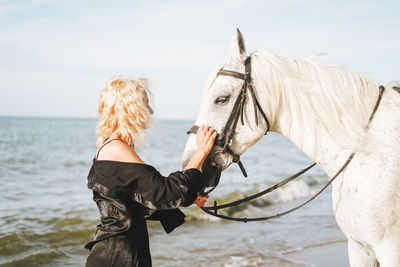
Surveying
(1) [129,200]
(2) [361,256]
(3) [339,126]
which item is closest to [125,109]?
(1) [129,200]

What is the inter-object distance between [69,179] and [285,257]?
8740 millimetres

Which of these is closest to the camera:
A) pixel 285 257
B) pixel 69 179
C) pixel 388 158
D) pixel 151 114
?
pixel 388 158

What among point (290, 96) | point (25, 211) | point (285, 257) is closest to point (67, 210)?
point (25, 211)

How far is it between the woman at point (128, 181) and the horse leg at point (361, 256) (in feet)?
3.39

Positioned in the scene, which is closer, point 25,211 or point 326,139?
point 326,139

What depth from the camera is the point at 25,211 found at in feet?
27.4

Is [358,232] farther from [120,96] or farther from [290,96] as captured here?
[120,96]

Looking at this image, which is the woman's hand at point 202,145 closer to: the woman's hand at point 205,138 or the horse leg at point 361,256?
the woman's hand at point 205,138

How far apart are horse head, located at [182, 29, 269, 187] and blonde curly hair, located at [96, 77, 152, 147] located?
13.8 inches

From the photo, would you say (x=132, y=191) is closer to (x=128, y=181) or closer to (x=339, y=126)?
(x=128, y=181)

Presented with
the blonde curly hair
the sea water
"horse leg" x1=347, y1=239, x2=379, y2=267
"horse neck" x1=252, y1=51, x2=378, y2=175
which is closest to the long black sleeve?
the blonde curly hair

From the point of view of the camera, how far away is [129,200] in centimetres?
239

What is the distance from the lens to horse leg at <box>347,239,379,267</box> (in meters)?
2.31

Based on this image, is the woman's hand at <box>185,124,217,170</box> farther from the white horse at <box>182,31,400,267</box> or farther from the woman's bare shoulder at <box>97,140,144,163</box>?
the woman's bare shoulder at <box>97,140,144,163</box>
